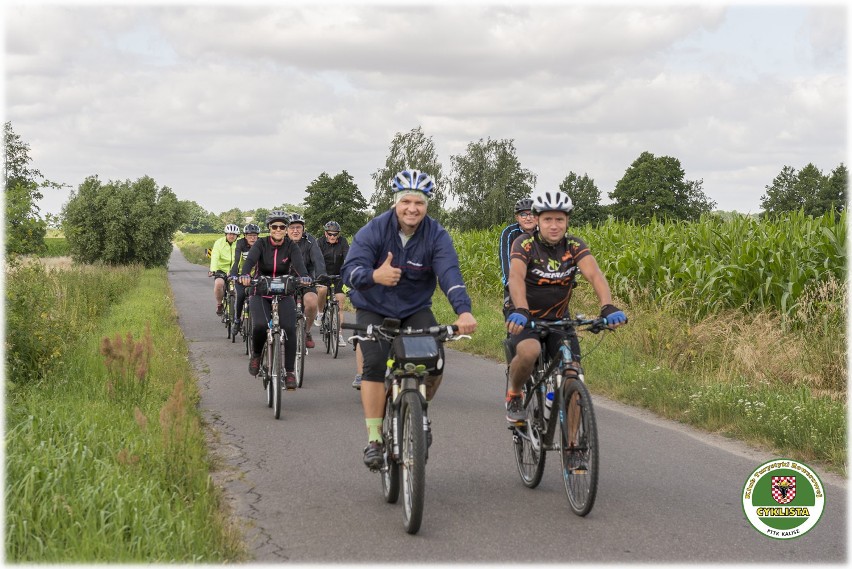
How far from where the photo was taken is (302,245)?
483 inches

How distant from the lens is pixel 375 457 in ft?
18.7

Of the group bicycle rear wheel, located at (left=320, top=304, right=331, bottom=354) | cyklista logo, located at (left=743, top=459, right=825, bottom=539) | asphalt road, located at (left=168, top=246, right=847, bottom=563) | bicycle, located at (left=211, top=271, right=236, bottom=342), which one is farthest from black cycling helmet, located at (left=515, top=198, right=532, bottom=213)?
bicycle, located at (left=211, top=271, right=236, bottom=342)

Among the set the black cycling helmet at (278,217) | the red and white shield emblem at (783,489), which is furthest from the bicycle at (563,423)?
the black cycling helmet at (278,217)

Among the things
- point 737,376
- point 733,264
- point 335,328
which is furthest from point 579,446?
point 335,328

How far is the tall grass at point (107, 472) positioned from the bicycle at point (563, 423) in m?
2.08

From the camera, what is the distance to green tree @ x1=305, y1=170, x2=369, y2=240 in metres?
97.6

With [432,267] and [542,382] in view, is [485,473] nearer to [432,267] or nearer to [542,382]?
[542,382]

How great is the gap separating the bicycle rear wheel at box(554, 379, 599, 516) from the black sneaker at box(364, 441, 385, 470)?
45.6 inches

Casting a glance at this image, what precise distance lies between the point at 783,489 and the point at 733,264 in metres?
7.20

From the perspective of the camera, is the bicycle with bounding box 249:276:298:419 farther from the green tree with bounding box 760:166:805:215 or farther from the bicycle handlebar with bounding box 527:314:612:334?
the green tree with bounding box 760:166:805:215

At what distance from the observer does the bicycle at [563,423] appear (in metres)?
5.39

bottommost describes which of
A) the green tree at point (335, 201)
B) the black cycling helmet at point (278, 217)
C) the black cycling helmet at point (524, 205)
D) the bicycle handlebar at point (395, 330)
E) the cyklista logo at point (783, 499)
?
the cyklista logo at point (783, 499)

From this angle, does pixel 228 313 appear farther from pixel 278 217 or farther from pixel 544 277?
pixel 544 277

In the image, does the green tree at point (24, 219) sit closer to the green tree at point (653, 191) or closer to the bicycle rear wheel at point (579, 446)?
the bicycle rear wheel at point (579, 446)
